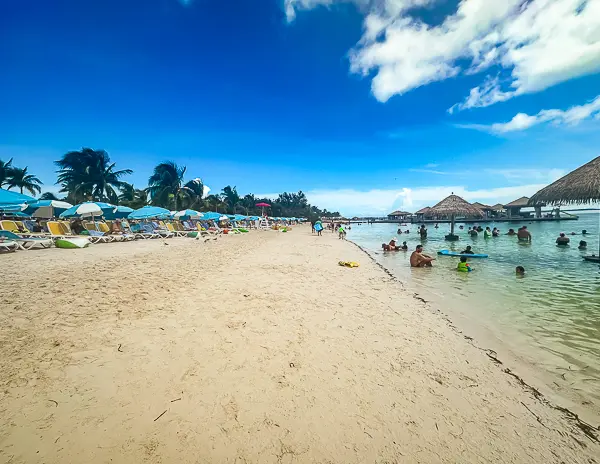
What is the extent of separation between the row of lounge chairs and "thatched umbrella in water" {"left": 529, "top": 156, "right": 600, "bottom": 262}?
2100cm

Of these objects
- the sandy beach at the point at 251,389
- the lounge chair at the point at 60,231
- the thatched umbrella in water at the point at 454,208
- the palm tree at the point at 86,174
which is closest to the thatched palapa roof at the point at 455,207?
the thatched umbrella in water at the point at 454,208

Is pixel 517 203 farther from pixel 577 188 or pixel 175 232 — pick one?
pixel 175 232

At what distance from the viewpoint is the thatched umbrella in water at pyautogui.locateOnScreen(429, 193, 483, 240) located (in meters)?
20.3

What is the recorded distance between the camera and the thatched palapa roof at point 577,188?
10289mm

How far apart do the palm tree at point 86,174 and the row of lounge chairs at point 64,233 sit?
10.2 m

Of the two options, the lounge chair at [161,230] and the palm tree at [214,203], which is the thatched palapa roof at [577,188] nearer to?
the lounge chair at [161,230]

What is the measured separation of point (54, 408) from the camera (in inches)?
72.4

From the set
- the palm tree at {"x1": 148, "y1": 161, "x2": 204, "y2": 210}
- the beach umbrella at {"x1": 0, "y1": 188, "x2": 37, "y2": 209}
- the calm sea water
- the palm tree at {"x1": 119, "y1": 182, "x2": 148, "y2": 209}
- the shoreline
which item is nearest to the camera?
the shoreline

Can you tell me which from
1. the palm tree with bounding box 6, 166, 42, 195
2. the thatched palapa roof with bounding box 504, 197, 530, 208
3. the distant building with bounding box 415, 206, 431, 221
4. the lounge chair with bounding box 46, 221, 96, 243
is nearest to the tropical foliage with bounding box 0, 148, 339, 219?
the palm tree with bounding box 6, 166, 42, 195

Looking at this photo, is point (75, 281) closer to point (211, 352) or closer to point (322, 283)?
point (211, 352)

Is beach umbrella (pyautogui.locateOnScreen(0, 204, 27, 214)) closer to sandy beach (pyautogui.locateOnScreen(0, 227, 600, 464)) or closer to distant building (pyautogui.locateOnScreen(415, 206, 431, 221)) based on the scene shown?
sandy beach (pyautogui.locateOnScreen(0, 227, 600, 464))

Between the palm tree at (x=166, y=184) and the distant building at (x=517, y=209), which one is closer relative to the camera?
the palm tree at (x=166, y=184)

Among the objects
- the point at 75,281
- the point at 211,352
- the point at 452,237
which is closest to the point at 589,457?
the point at 211,352

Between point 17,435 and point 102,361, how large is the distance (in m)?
0.89
